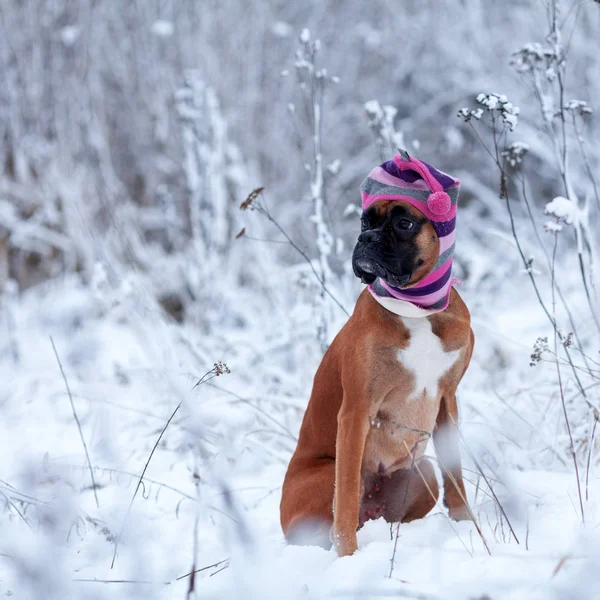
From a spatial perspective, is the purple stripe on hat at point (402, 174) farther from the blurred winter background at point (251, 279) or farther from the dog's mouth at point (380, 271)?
the blurred winter background at point (251, 279)

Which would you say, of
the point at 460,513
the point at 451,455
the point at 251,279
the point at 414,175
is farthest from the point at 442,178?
the point at 251,279

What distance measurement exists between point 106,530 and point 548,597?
1470 mm

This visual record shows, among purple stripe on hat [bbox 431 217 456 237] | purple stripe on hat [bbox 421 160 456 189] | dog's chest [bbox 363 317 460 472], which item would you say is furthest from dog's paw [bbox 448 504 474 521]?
purple stripe on hat [bbox 421 160 456 189]

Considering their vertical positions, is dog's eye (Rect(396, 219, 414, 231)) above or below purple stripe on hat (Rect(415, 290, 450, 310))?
above

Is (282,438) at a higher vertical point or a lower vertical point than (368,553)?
lower

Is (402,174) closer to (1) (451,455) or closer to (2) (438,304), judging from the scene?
(2) (438,304)

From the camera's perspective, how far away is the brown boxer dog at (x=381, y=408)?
2020 millimetres

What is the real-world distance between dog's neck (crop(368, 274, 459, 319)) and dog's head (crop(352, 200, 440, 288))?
26 millimetres

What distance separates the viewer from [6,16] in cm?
796

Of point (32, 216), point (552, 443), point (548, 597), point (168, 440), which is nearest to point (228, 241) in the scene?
point (32, 216)

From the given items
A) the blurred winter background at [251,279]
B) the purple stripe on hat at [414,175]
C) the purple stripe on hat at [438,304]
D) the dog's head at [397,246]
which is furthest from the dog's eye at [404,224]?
the blurred winter background at [251,279]

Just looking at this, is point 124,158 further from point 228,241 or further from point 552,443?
point 552,443

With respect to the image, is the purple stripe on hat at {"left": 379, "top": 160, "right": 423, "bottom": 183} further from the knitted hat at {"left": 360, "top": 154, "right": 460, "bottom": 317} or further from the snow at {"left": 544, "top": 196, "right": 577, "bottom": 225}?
the snow at {"left": 544, "top": 196, "right": 577, "bottom": 225}

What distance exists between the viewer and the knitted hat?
200 centimetres
